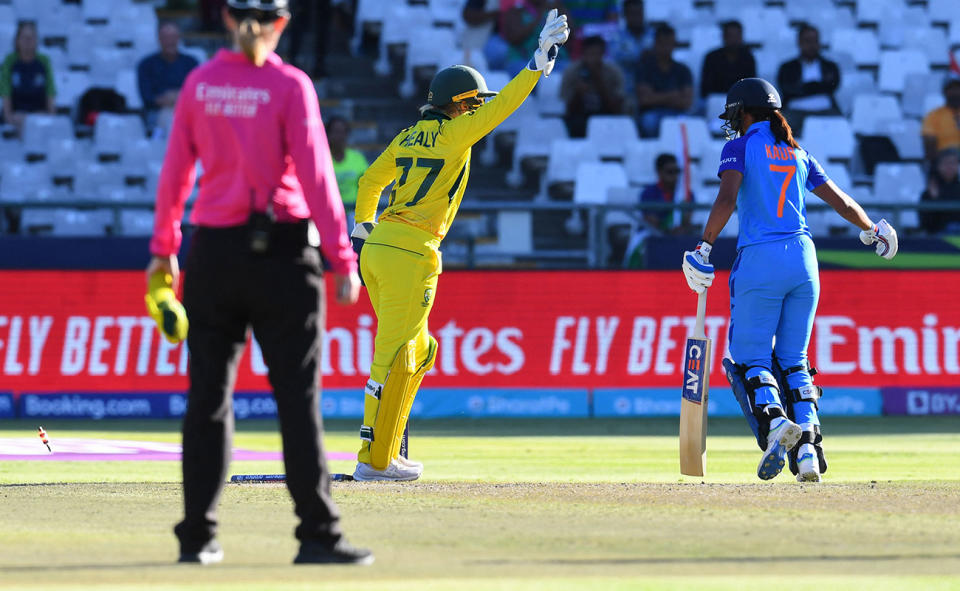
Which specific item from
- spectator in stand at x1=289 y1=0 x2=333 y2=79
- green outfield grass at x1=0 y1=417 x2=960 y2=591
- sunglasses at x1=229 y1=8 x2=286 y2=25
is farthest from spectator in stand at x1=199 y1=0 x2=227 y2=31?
sunglasses at x1=229 y1=8 x2=286 y2=25

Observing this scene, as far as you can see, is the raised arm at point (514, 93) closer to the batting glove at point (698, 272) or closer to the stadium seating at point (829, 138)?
the batting glove at point (698, 272)

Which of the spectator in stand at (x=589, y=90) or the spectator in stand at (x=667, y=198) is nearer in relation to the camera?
the spectator in stand at (x=667, y=198)

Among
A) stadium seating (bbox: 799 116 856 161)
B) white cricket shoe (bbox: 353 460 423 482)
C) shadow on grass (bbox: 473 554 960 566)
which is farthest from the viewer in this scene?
stadium seating (bbox: 799 116 856 161)

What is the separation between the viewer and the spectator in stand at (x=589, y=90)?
19641mm

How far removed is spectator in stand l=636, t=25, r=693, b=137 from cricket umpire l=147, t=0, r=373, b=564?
14.0m

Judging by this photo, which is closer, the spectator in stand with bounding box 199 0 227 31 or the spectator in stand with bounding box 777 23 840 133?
the spectator in stand with bounding box 777 23 840 133

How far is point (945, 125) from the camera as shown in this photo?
65.7ft

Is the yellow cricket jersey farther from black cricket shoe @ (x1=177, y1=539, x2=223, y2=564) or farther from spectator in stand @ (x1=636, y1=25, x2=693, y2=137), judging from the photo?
spectator in stand @ (x1=636, y1=25, x2=693, y2=137)

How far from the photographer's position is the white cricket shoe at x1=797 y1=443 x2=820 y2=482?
959 centimetres

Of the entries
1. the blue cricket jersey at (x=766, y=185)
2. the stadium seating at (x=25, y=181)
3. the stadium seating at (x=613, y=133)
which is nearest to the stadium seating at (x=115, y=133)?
the stadium seating at (x=25, y=181)

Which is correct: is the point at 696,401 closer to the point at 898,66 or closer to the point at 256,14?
the point at 256,14

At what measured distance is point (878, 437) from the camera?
1423cm

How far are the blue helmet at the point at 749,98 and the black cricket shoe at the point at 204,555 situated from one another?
4846mm

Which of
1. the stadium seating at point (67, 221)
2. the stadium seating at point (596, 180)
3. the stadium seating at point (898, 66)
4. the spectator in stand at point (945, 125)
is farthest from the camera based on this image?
the stadium seating at point (898, 66)
